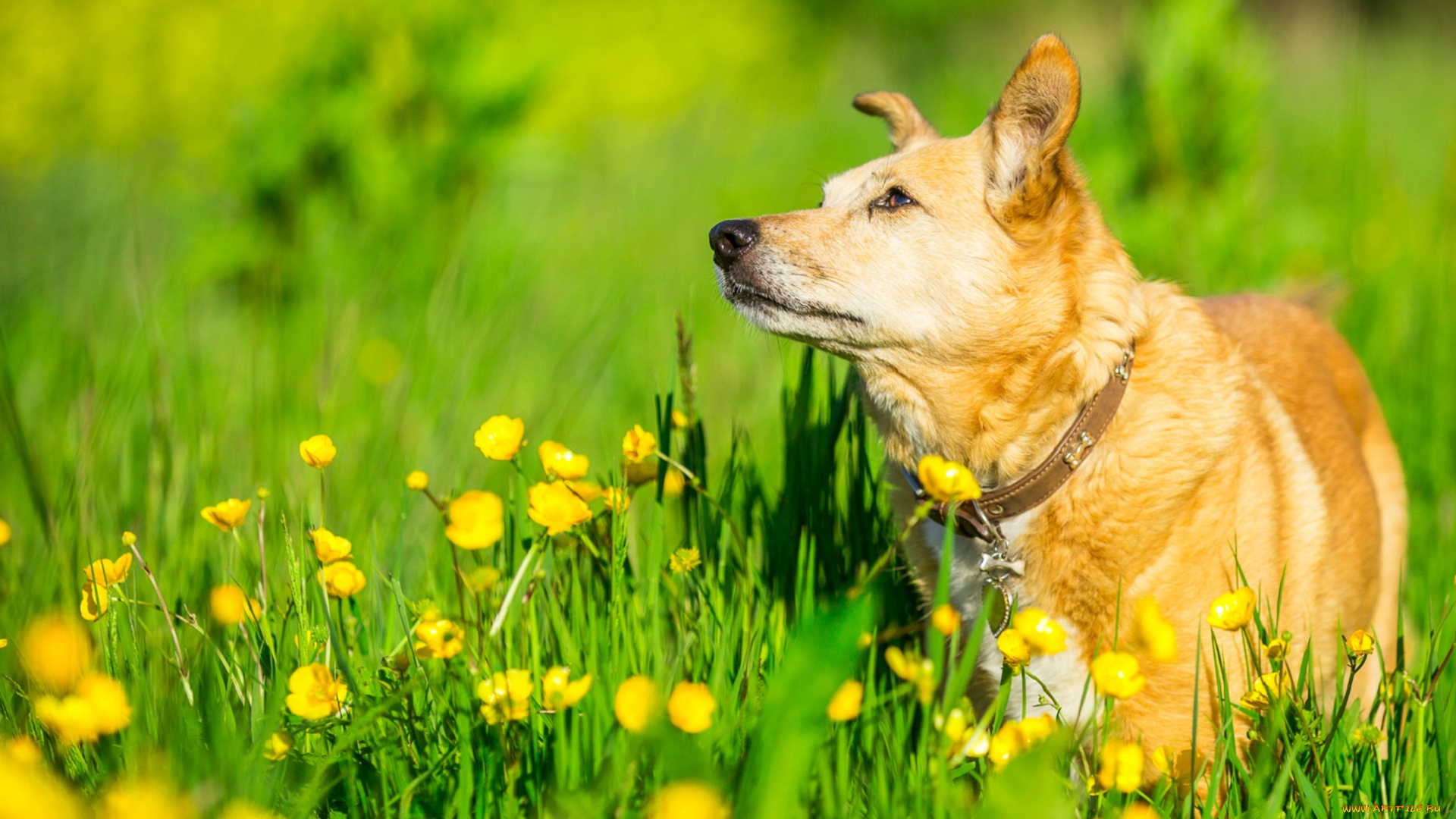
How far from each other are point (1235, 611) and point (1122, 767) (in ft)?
1.04

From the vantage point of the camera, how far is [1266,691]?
1.62m

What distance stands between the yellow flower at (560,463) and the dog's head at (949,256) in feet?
2.37

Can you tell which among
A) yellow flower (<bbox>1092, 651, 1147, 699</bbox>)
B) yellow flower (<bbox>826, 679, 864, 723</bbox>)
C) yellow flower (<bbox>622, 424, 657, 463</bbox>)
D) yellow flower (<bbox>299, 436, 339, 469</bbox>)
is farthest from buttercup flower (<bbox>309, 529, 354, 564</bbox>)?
yellow flower (<bbox>1092, 651, 1147, 699</bbox>)

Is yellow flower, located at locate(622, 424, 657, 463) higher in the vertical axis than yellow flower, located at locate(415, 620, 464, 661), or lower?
higher

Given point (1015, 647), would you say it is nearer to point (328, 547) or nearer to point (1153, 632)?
point (1153, 632)

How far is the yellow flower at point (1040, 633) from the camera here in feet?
4.73

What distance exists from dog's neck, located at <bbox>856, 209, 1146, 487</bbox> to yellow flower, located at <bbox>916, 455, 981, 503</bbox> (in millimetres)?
705

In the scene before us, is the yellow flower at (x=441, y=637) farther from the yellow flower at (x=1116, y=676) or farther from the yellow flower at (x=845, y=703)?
the yellow flower at (x=1116, y=676)

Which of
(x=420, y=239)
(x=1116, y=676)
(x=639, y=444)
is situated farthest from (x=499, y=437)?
(x=420, y=239)

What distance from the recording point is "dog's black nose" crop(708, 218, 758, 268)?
2.34 meters

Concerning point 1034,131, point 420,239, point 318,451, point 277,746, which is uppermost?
point 1034,131

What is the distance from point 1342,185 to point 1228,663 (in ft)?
15.1

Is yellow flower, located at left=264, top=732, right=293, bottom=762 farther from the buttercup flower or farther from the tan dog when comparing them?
the tan dog

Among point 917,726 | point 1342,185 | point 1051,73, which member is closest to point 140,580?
point 917,726
